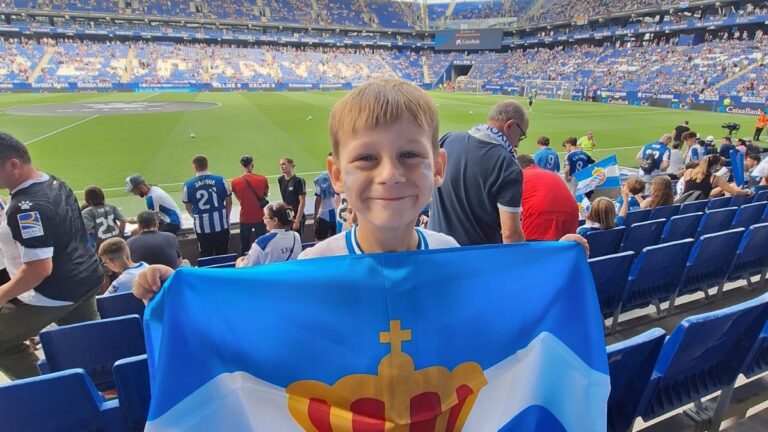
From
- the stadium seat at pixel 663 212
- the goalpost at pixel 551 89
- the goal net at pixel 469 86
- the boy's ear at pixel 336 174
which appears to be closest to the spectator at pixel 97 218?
the boy's ear at pixel 336 174

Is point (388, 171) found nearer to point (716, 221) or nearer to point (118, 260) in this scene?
point (118, 260)

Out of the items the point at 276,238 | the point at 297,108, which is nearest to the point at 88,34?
the point at 297,108

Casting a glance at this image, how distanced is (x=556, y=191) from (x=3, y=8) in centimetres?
7562

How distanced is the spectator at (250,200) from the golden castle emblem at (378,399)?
18.9ft

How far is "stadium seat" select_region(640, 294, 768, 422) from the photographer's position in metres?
2.20

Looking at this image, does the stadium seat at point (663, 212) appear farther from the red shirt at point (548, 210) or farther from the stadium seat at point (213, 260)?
the stadium seat at point (213, 260)

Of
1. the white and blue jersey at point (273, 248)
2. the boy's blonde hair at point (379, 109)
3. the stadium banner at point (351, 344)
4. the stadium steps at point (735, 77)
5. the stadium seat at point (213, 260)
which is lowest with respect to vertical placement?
the stadium seat at point (213, 260)

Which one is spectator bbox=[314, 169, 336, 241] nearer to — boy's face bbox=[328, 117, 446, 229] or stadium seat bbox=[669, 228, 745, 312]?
stadium seat bbox=[669, 228, 745, 312]

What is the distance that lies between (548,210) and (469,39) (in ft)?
255

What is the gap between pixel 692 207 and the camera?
6.76 meters

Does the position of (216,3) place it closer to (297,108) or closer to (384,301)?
(297,108)

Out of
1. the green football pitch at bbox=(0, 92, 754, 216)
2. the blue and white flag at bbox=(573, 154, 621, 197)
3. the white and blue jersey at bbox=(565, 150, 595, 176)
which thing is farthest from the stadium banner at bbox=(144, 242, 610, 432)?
the green football pitch at bbox=(0, 92, 754, 216)

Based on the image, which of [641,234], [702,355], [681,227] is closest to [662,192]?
[681,227]

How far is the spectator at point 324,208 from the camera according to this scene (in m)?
7.30
